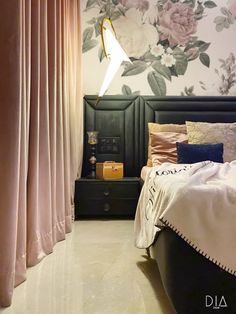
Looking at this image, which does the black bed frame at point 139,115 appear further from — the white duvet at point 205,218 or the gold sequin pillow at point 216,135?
the white duvet at point 205,218

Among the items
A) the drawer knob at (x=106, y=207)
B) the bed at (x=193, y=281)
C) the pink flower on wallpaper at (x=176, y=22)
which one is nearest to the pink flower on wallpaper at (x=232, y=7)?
the pink flower on wallpaper at (x=176, y=22)

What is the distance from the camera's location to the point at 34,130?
2100mm

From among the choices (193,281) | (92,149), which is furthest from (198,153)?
(193,281)

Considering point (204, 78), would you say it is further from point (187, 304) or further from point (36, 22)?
point (187, 304)

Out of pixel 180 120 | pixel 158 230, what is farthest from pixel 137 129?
pixel 158 230

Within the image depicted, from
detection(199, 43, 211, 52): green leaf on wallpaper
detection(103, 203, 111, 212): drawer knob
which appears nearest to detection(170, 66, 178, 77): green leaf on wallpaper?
detection(199, 43, 211, 52): green leaf on wallpaper

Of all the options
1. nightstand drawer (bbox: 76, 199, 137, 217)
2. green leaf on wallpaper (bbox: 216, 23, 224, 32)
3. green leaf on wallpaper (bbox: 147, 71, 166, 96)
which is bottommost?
nightstand drawer (bbox: 76, 199, 137, 217)

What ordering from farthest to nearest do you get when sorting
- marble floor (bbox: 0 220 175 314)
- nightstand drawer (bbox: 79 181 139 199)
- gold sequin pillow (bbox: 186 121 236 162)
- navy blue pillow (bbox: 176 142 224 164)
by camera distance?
nightstand drawer (bbox: 79 181 139 199), gold sequin pillow (bbox: 186 121 236 162), navy blue pillow (bbox: 176 142 224 164), marble floor (bbox: 0 220 175 314)

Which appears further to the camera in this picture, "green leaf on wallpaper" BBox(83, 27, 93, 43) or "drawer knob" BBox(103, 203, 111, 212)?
"green leaf on wallpaper" BBox(83, 27, 93, 43)

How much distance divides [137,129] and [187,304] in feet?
8.26

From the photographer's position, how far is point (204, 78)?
3.84 meters

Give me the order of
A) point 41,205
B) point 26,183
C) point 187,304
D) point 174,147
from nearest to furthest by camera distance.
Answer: point 187,304, point 26,183, point 41,205, point 174,147

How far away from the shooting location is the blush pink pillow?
10.5ft

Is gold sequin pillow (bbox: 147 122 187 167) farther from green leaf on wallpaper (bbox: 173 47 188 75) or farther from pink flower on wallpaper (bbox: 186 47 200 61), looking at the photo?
pink flower on wallpaper (bbox: 186 47 200 61)
